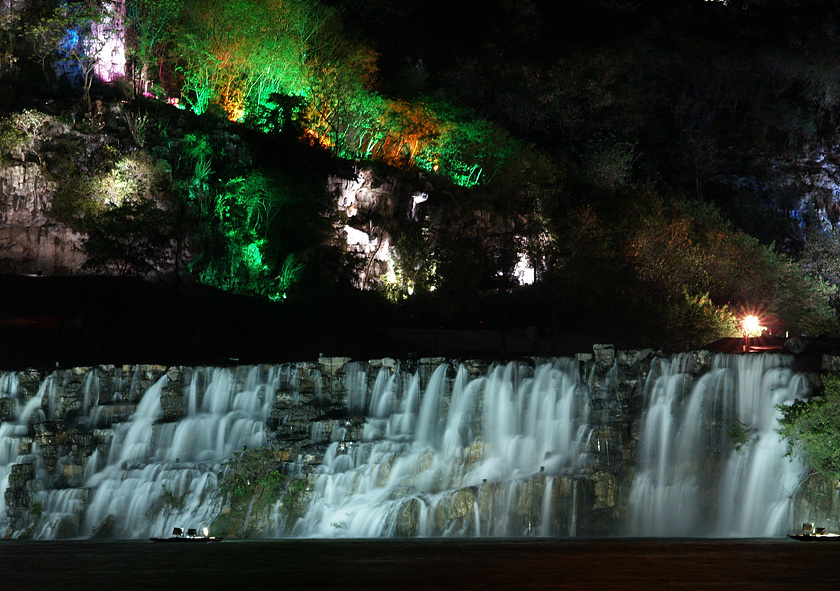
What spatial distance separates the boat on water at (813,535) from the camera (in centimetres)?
3147

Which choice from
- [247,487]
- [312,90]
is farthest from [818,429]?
[312,90]

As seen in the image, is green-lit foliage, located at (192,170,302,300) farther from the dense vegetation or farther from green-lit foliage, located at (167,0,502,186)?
green-lit foliage, located at (167,0,502,186)

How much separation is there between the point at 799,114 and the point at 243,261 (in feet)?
146

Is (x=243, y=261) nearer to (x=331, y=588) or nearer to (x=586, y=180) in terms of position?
(x=586, y=180)

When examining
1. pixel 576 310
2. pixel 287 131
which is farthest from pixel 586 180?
pixel 287 131

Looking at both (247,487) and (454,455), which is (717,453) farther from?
(247,487)

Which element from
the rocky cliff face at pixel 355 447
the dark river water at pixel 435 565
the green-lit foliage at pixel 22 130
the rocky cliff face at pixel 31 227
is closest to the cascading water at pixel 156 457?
the rocky cliff face at pixel 355 447

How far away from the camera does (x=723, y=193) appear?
3137 inches

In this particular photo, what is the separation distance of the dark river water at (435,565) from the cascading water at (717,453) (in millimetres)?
4645

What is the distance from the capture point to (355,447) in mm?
40531

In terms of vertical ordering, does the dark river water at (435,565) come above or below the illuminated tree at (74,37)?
below

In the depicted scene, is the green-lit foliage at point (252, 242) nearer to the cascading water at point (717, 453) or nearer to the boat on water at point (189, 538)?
the boat on water at point (189, 538)

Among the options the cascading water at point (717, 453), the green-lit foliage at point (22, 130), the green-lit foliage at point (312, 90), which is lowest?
the cascading water at point (717, 453)

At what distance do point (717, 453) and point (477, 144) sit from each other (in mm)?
44104
